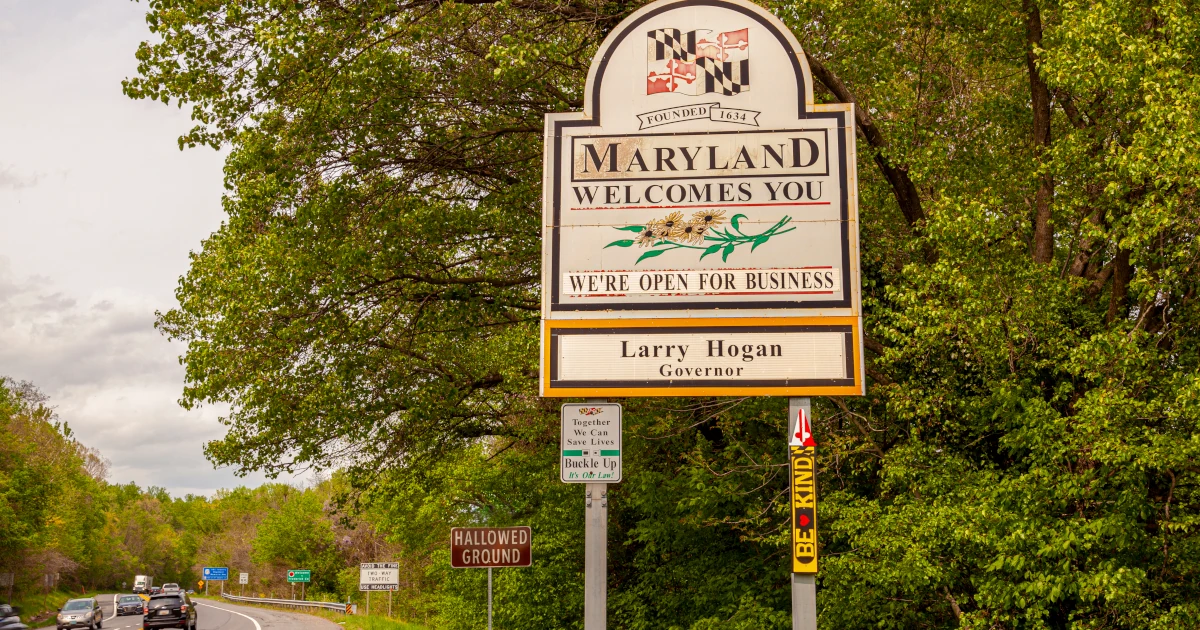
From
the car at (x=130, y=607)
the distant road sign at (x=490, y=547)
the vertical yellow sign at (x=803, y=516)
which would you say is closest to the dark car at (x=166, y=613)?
the car at (x=130, y=607)

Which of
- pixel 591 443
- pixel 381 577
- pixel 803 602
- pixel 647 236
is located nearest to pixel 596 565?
pixel 591 443

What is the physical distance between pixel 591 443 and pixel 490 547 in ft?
11.6

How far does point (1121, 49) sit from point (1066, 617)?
599 cm

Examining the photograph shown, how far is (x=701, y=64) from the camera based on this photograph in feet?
33.4

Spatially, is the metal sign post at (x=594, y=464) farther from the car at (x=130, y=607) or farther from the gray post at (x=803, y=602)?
the car at (x=130, y=607)

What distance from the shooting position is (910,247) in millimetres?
12648

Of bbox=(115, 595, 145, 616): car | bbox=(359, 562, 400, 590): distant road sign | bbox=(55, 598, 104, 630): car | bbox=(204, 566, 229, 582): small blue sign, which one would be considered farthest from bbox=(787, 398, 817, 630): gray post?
bbox=(204, 566, 229, 582): small blue sign

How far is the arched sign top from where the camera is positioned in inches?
396

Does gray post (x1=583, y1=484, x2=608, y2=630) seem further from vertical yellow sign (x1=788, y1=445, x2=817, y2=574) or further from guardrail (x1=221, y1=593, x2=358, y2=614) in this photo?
guardrail (x1=221, y1=593, x2=358, y2=614)

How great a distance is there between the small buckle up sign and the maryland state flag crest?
3.35 metres

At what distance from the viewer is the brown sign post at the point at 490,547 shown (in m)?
11.6

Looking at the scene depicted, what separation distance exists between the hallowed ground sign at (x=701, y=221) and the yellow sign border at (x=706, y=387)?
1 centimetres

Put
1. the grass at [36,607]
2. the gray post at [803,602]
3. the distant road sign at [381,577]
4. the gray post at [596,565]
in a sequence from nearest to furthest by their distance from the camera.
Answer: the gray post at [803,602] → the gray post at [596,565] → the distant road sign at [381,577] → the grass at [36,607]

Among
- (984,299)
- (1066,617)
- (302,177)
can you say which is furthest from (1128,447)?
(302,177)
